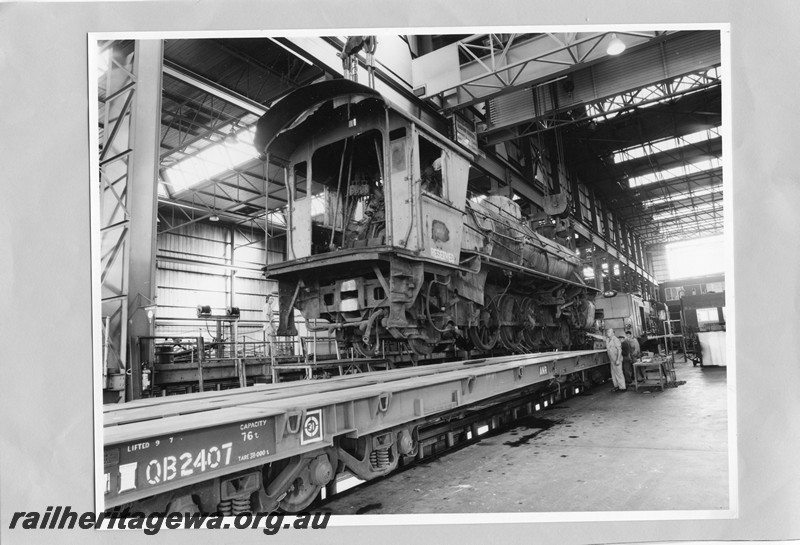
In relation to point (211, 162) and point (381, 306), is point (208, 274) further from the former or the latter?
point (381, 306)

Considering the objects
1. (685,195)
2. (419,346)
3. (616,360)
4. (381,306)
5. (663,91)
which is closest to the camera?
(381,306)

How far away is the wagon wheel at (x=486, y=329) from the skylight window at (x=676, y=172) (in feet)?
42.3

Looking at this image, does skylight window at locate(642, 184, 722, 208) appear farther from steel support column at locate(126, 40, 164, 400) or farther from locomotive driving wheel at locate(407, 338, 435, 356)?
steel support column at locate(126, 40, 164, 400)

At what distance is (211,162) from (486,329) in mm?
11698

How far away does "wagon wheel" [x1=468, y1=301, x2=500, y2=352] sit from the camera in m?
6.74

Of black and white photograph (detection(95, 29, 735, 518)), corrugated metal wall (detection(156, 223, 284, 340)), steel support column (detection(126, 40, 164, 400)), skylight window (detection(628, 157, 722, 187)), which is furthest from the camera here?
corrugated metal wall (detection(156, 223, 284, 340))

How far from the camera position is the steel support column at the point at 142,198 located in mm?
6184

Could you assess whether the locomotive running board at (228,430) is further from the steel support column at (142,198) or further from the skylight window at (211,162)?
the skylight window at (211,162)

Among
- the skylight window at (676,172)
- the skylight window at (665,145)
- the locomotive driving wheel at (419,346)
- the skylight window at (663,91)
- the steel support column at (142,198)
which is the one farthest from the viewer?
the skylight window at (676,172)

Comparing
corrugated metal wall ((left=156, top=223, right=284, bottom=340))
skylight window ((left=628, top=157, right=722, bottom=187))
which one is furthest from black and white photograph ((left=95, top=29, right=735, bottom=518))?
corrugated metal wall ((left=156, top=223, right=284, bottom=340))

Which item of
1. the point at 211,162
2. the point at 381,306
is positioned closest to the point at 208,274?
the point at 211,162
